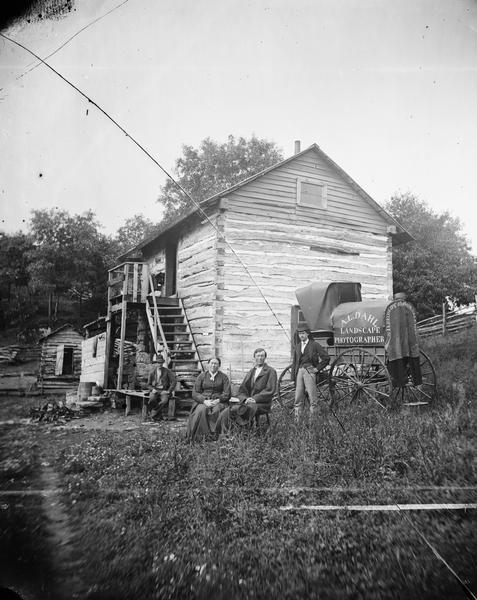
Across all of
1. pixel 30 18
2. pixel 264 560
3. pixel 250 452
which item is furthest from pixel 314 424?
pixel 30 18

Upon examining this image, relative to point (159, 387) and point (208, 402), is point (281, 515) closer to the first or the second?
point (208, 402)

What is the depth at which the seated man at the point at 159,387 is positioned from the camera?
8.87 meters

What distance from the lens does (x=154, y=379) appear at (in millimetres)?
9297

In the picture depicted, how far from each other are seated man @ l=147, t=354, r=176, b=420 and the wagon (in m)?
2.69

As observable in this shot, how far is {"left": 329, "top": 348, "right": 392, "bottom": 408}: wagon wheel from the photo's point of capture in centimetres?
630

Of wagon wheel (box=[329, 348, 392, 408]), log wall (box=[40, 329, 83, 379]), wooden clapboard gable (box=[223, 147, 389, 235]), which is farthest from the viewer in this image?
log wall (box=[40, 329, 83, 379])

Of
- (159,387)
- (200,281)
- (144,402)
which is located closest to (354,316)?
(159,387)

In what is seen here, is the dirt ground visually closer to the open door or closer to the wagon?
the wagon

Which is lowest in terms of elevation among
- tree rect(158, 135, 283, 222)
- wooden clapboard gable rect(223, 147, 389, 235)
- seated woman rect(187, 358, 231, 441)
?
seated woman rect(187, 358, 231, 441)

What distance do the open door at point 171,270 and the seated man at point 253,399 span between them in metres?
7.77

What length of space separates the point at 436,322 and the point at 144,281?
53.4 ft

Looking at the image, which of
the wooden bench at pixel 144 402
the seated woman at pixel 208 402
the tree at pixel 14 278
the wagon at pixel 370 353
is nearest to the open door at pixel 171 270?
the wooden bench at pixel 144 402

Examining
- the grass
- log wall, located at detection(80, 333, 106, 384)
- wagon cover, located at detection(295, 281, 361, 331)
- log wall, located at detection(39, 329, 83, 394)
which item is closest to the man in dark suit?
the grass

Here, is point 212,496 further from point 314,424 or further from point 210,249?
point 210,249
